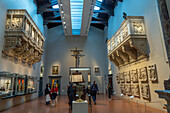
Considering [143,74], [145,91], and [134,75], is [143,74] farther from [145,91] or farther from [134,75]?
[134,75]

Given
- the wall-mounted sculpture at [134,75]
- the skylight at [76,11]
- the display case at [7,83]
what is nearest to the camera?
the display case at [7,83]

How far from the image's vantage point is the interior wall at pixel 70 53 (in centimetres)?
1942

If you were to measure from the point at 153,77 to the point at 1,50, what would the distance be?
884 centimetres

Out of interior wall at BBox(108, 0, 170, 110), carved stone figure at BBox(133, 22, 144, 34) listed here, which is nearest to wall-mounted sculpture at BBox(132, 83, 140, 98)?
interior wall at BBox(108, 0, 170, 110)

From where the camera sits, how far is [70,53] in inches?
794

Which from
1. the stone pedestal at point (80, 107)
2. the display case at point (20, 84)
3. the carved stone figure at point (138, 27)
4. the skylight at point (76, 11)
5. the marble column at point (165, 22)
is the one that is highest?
the skylight at point (76, 11)

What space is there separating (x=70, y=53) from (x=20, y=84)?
1115 cm

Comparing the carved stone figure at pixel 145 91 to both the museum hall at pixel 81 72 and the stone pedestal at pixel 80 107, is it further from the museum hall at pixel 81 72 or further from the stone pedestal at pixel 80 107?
the stone pedestal at pixel 80 107

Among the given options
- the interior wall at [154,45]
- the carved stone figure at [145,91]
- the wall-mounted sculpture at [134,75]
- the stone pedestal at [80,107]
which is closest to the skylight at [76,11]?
the interior wall at [154,45]

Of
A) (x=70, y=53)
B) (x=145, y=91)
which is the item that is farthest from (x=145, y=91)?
(x=70, y=53)

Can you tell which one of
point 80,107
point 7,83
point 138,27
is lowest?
point 80,107

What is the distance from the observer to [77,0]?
12367 mm

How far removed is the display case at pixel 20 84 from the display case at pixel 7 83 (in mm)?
544

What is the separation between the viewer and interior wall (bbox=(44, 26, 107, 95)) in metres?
19.4
